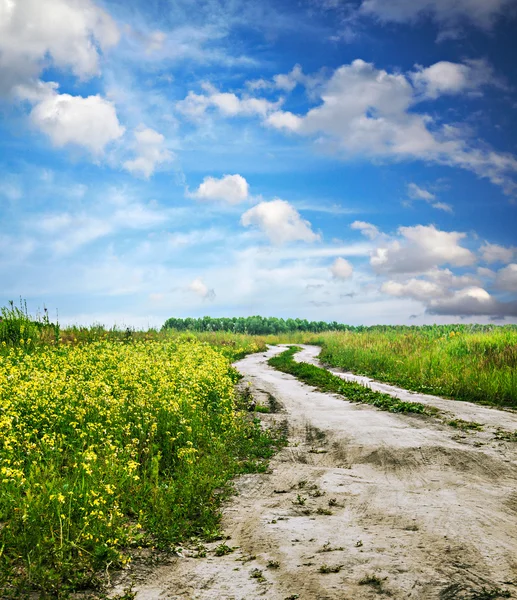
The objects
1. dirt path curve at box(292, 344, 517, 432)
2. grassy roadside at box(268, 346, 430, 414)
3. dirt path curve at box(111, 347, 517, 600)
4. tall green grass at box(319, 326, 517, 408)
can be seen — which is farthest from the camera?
tall green grass at box(319, 326, 517, 408)

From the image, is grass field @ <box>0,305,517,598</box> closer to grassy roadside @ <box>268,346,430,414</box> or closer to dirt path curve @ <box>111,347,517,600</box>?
grassy roadside @ <box>268,346,430,414</box>

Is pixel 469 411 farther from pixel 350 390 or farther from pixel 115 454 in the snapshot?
pixel 115 454

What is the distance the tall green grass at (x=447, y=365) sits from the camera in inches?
622

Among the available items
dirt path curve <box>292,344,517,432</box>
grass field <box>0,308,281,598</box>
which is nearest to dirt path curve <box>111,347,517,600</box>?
grass field <box>0,308,281,598</box>

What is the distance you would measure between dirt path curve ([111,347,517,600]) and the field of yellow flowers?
54 centimetres

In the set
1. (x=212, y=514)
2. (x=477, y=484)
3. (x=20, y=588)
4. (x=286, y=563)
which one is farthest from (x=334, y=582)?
(x=477, y=484)

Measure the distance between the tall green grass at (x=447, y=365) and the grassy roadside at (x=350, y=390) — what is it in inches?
90.1

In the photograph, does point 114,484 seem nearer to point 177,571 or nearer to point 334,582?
point 177,571

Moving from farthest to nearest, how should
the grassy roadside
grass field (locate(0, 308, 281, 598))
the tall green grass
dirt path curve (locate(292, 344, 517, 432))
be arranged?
the tall green grass → the grassy roadside → dirt path curve (locate(292, 344, 517, 432)) → grass field (locate(0, 308, 281, 598))

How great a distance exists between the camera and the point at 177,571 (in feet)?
17.3

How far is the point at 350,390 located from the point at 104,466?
10361mm

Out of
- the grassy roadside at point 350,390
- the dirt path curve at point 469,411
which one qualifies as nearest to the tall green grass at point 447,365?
the dirt path curve at point 469,411

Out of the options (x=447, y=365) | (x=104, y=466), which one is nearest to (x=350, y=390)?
(x=447, y=365)

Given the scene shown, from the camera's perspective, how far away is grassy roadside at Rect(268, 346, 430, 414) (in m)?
13.2
